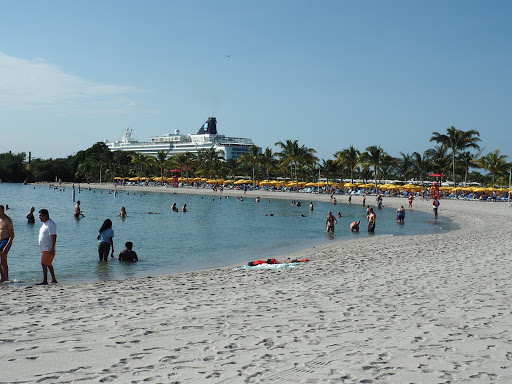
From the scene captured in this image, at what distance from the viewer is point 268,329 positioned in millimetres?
5113

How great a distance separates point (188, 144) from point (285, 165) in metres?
59.4

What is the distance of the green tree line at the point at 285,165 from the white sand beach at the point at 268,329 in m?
50.5

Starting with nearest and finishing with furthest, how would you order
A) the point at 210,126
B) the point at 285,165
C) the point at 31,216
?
1. the point at 31,216
2. the point at 285,165
3. the point at 210,126

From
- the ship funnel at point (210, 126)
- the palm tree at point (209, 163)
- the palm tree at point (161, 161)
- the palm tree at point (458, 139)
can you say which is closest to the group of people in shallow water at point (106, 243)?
the palm tree at point (458, 139)

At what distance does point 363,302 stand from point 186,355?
306 centimetres

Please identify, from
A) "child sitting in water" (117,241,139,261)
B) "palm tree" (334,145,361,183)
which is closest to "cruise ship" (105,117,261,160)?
"palm tree" (334,145,361,183)

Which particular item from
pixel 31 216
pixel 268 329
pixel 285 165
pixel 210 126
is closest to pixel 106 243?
pixel 268 329

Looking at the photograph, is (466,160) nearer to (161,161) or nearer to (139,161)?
Answer: (161,161)

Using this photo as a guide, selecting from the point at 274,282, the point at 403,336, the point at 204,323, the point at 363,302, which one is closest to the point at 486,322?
the point at 403,336

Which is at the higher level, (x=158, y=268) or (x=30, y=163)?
(x=30, y=163)

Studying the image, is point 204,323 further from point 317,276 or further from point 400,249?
point 400,249

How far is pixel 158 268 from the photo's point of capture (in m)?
11.9

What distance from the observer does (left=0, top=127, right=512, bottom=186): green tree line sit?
55.4 m

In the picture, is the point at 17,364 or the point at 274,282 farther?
the point at 274,282
